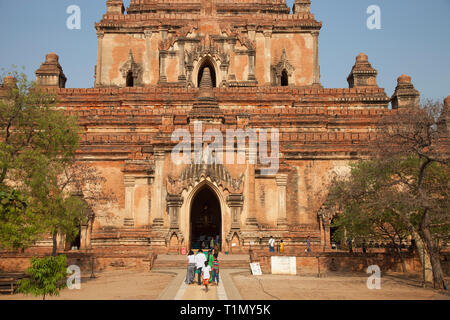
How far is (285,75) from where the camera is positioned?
40.6m

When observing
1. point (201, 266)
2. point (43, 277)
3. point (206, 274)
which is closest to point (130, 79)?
point (201, 266)

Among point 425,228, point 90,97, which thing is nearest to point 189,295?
point 425,228

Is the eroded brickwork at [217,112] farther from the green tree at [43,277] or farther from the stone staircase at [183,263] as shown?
the green tree at [43,277]

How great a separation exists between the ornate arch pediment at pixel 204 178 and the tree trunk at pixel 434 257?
385 inches

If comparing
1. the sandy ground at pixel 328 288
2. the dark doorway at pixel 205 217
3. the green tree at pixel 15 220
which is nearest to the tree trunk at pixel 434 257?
the sandy ground at pixel 328 288

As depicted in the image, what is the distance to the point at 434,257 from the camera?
62.9ft

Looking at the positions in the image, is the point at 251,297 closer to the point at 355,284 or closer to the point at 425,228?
the point at 355,284

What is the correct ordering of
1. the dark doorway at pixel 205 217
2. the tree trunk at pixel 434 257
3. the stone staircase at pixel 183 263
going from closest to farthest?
the tree trunk at pixel 434 257 < the stone staircase at pixel 183 263 < the dark doorway at pixel 205 217

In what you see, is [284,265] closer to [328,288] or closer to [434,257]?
[328,288]

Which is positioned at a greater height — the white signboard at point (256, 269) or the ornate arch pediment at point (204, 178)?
the ornate arch pediment at point (204, 178)

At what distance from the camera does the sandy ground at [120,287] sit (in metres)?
16.7

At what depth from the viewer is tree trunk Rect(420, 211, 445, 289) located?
18.8 m

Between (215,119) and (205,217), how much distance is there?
590cm
